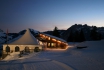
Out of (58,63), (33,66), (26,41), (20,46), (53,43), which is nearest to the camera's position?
(33,66)

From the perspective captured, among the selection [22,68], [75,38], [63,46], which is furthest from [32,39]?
[75,38]

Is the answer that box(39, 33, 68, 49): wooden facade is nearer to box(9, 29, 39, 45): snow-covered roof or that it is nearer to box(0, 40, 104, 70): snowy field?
box(9, 29, 39, 45): snow-covered roof

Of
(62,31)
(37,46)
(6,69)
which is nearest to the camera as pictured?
(6,69)

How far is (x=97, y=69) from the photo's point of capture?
10.2 m

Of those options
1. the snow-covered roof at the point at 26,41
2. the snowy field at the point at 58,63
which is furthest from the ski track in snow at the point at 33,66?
the snow-covered roof at the point at 26,41

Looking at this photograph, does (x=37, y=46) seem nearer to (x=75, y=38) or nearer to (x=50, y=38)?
(x=50, y=38)

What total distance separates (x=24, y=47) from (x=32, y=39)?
117 inches

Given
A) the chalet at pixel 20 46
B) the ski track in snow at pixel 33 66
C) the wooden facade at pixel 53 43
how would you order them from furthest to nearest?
the wooden facade at pixel 53 43, the chalet at pixel 20 46, the ski track in snow at pixel 33 66

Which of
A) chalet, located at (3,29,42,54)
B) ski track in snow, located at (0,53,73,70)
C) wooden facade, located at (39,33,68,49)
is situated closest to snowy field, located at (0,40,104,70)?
ski track in snow, located at (0,53,73,70)

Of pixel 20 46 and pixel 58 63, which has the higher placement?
pixel 20 46

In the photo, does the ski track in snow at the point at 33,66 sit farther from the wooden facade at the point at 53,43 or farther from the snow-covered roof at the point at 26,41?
the wooden facade at the point at 53,43

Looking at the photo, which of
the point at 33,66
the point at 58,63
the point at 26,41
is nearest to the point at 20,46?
the point at 26,41

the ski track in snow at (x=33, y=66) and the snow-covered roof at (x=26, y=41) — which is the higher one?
the snow-covered roof at (x=26, y=41)

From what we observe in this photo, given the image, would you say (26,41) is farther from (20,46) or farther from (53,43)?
(53,43)
